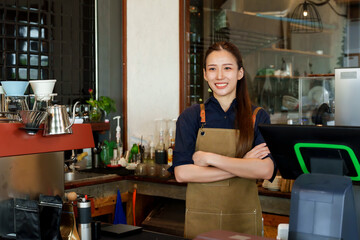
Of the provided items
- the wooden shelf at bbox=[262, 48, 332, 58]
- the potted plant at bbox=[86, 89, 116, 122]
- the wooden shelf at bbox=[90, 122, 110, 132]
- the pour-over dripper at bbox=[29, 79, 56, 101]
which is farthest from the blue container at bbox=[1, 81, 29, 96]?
the wooden shelf at bbox=[262, 48, 332, 58]

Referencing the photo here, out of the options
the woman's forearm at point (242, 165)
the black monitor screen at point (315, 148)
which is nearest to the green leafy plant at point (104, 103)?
the woman's forearm at point (242, 165)

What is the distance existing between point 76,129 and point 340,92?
197 cm

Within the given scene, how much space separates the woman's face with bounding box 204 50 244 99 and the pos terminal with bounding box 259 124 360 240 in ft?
3.36

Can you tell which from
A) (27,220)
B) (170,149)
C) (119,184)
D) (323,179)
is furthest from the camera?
(170,149)

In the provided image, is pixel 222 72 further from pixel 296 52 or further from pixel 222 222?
pixel 296 52

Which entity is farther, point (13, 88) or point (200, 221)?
point (200, 221)

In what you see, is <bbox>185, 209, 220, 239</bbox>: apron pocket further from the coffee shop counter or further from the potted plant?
the potted plant

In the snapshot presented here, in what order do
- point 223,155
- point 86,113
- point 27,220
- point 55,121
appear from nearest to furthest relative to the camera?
point 27,220 < point 55,121 < point 223,155 < point 86,113

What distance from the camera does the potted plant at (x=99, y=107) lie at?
5.25 m

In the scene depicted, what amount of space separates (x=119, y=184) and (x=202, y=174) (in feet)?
7.46

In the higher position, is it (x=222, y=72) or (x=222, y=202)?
(x=222, y=72)

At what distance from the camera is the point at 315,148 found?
1.62 metres

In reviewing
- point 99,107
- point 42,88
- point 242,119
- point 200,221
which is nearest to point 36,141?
point 42,88

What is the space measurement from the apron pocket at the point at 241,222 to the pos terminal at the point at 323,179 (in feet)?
3.39
